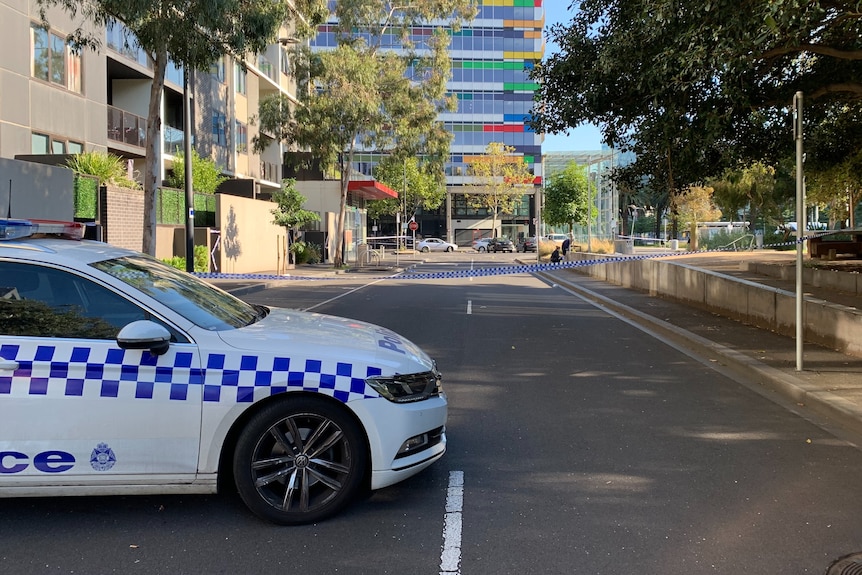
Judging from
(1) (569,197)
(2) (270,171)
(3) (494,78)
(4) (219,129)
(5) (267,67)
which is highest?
(3) (494,78)

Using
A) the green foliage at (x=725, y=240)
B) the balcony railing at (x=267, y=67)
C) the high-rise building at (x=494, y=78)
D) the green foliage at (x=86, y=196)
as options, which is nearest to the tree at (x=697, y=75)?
the green foliage at (x=86, y=196)

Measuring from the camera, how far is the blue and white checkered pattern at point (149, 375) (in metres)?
4.02

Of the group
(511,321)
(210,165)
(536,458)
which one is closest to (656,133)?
(511,321)

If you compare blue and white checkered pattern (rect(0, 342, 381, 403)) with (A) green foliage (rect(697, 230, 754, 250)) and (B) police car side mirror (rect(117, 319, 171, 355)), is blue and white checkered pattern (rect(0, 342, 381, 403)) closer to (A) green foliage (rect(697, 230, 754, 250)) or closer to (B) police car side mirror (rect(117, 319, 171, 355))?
(B) police car side mirror (rect(117, 319, 171, 355))

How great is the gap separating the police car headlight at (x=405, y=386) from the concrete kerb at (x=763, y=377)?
3993mm

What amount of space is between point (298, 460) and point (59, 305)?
170 centimetres

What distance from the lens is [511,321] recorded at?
46.6ft

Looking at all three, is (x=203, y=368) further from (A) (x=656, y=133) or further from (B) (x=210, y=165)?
(B) (x=210, y=165)

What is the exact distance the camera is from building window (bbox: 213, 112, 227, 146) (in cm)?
3403

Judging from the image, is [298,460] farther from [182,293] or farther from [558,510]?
[558,510]

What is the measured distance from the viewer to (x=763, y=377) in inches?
328

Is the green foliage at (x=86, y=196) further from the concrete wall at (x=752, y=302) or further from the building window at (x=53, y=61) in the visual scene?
the concrete wall at (x=752, y=302)

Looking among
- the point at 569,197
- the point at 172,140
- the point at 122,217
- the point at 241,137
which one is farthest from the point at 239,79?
the point at 569,197

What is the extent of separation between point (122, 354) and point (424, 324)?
9637mm
